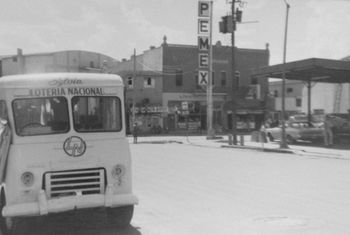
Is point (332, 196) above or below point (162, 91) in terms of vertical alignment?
below

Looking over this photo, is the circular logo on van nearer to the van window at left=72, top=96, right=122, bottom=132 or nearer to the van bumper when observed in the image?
the van window at left=72, top=96, right=122, bottom=132

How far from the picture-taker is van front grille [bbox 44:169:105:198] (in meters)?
7.33

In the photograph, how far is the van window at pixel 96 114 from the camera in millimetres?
7777

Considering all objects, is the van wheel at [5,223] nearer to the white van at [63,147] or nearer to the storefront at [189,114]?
the white van at [63,147]

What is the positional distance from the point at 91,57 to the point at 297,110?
3165 cm

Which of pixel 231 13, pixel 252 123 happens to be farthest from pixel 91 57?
pixel 231 13

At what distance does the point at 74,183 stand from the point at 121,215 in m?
1.03

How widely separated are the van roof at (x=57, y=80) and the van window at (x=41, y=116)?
0.23 metres

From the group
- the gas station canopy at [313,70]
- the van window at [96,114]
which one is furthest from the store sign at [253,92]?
the van window at [96,114]

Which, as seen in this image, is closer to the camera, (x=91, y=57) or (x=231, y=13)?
(x=231, y=13)

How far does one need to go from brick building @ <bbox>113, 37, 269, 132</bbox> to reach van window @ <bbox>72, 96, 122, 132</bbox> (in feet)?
147

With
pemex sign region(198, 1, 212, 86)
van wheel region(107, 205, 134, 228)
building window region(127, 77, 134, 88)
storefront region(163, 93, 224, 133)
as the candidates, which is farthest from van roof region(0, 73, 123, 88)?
building window region(127, 77, 134, 88)

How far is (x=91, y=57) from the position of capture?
77688mm

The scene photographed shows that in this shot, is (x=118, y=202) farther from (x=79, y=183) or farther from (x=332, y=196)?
(x=332, y=196)
